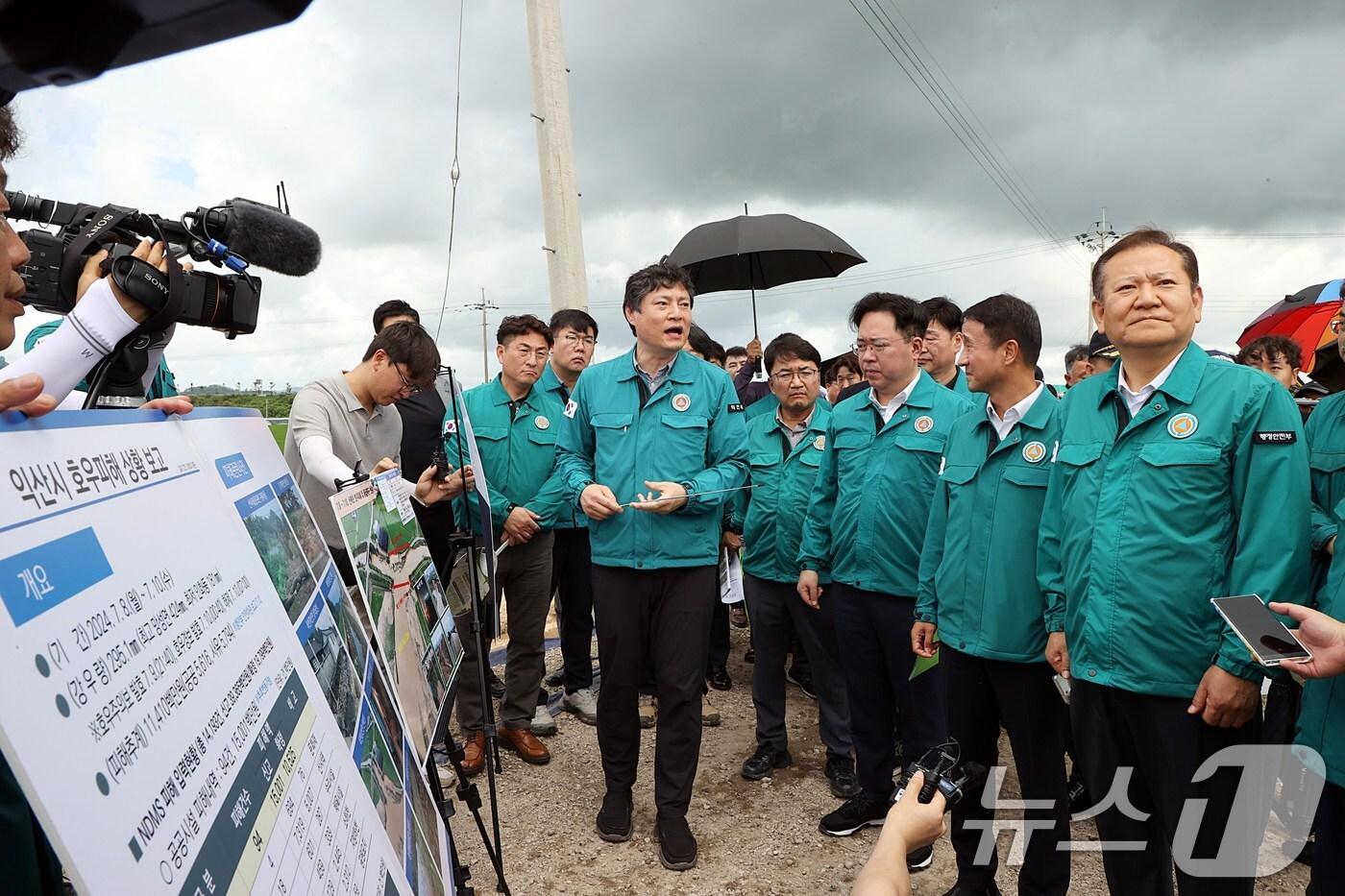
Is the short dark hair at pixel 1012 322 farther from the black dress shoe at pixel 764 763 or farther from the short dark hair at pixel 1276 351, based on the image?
the short dark hair at pixel 1276 351

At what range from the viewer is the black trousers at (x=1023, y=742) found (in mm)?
2514

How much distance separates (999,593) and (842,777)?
63.7 inches

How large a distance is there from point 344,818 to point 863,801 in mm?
2668

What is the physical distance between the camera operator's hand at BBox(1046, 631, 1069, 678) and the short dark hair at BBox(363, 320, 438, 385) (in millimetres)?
2434

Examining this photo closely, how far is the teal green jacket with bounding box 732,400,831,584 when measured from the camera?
4.05 meters

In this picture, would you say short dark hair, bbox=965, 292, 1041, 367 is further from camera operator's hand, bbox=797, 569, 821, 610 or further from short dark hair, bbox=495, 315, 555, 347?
short dark hair, bbox=495, 315, 555, 347

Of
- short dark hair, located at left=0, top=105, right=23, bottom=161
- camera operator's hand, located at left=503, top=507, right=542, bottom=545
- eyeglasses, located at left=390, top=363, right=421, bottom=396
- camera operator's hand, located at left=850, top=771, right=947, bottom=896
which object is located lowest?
camera operator's hand, located at left=503, top=507, right=542, bottom=545

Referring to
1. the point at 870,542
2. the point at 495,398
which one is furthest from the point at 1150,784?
the point at 495,398

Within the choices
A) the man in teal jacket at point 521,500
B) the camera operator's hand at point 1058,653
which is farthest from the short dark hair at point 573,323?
the camera operator's hand at point 1058,653

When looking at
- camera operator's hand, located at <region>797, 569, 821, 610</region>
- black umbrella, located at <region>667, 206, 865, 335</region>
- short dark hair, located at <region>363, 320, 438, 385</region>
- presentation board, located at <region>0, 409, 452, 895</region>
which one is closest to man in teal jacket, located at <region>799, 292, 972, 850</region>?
camera operator's hand, located at <region>797, 569, 821, 610</region>

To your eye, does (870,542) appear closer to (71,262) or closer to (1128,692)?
(1128,692)

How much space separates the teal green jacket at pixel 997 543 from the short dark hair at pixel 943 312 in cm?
153

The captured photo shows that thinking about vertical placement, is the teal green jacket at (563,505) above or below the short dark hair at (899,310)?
below

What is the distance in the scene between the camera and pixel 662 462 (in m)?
3.20
